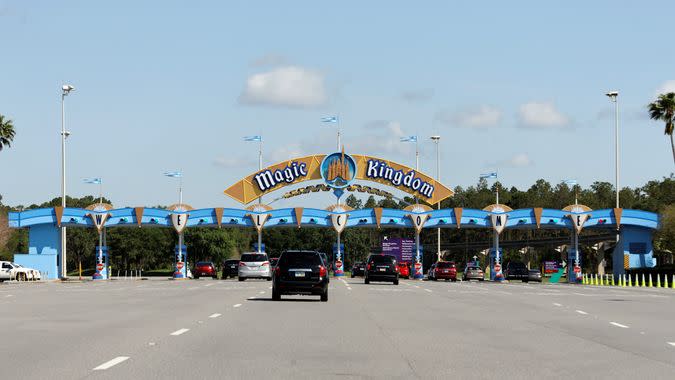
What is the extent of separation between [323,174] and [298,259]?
50.1 m

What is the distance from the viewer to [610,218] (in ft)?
270

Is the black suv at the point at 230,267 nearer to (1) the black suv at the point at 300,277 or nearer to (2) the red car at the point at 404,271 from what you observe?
(2) the red car at the point at 404,271

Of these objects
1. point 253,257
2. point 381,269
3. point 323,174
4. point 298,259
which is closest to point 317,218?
point 323,174

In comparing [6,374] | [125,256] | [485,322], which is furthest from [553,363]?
[125,256]

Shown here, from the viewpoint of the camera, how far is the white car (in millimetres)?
71125

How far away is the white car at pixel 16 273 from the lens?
7112 cm

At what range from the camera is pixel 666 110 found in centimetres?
8706

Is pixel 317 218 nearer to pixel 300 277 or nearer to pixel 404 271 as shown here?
pixel 404 271

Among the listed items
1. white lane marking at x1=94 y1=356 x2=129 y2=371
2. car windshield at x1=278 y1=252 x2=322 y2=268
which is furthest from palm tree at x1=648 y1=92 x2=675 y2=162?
white lane marking at x1=94 y1=356 x2=129 y2=371

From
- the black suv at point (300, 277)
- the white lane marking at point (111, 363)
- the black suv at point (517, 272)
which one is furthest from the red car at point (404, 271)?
the white lane marking at point (111, 363)

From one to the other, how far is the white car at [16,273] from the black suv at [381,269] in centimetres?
2675

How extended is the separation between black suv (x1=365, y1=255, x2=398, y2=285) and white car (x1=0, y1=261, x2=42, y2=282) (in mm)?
26745

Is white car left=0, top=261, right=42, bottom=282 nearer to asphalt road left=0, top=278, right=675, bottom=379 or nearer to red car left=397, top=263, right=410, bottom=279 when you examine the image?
red car left=397, top=263, right=410, bottom=279

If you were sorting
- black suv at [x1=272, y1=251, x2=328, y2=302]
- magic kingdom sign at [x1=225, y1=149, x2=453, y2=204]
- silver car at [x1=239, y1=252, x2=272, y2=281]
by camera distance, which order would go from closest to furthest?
black suv at [x1=272, y1=251, x2=328, y2=302] → silver car at [x1=239, y1=252, x2=272, y2=281] → magic kingdom sign at [x1=225, y1=149, x2=453, y2=204]
